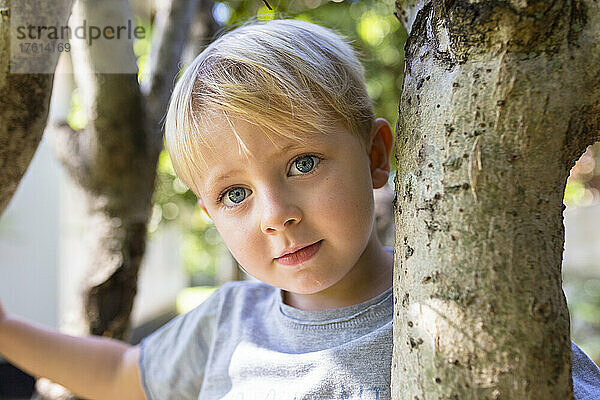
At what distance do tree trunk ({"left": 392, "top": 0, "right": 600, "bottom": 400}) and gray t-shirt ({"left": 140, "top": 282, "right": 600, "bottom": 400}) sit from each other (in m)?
0.45

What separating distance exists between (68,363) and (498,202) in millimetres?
1446

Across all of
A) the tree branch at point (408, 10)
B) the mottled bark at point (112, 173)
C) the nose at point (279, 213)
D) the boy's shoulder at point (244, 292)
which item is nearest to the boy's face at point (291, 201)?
the nose at point (279, 213)

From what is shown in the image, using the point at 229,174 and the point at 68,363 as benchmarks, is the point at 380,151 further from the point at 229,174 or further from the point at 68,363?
the point at 68,363

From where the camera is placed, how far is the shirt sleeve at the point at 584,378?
115 cm

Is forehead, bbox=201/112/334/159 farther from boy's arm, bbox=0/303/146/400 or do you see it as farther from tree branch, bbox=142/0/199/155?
tree branch, bbox=142/0/199/155

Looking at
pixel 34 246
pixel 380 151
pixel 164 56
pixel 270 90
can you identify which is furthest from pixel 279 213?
pixel 34 246

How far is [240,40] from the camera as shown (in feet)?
4.59

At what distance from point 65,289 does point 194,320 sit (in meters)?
4.56

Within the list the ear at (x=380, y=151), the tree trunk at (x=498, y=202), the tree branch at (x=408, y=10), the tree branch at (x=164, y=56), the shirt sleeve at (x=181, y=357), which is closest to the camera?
the tree trunk at (x=498, y=202)

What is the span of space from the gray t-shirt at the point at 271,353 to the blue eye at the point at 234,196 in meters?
0.38

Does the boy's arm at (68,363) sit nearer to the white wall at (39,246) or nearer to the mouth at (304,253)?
the mouth at (304,253)

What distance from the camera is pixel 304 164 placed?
1.24 m

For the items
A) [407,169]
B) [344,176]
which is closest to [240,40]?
[344,176]

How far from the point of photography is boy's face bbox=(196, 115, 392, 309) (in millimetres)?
1212
